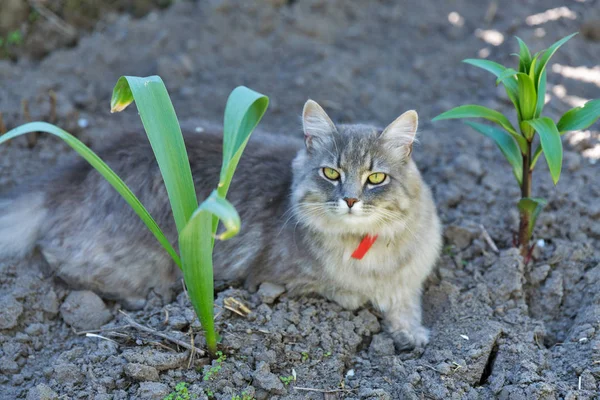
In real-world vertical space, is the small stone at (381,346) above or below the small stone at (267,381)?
below

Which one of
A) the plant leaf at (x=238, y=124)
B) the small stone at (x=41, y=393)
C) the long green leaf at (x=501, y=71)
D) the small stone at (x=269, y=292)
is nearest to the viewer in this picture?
the plant leaf at (x=238, y=124)

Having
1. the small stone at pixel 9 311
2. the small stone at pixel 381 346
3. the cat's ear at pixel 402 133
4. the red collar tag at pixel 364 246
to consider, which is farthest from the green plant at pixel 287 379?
the small stone at pixel 9 311

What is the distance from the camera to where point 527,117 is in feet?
12.3

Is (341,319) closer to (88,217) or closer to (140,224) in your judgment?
(140,224)

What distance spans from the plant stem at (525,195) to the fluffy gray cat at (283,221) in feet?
1.71

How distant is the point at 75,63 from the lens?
5.72 metres

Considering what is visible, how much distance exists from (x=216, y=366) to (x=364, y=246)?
3.40ft

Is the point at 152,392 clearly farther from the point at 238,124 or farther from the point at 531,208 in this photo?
the point at 531,208

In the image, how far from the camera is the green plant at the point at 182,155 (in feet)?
9.16


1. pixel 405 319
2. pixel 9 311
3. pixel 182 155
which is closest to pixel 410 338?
pixel 405 319

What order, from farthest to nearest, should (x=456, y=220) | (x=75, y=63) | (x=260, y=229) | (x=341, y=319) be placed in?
1. (x=75, y=63)
2. (x=456, y=220)
3. (x=260, y=229)
4. (x=341, y=319)

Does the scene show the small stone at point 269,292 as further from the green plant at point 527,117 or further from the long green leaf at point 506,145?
the long green leaf at point 506,145

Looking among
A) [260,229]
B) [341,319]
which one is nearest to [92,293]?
[260,229]

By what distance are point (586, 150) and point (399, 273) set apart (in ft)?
6.59
